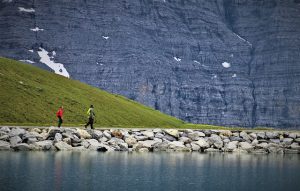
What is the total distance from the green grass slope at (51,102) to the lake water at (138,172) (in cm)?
1678

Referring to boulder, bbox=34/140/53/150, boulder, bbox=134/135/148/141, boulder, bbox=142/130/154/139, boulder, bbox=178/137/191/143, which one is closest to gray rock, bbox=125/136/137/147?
boulder, bbox=134/135/148/141

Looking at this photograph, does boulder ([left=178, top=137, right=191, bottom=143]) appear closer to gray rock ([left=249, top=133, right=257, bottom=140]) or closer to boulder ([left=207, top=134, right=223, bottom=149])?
boulder ([left=207, top=134, right=223, bottom=149])

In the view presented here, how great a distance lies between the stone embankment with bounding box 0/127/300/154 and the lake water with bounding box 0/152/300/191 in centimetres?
363

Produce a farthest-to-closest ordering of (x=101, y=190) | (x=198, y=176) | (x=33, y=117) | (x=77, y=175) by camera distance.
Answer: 1. (x=33, y=117)
2. (x=198, y=176)
3. (x=77, y=175)
4. (x=101, y=190)

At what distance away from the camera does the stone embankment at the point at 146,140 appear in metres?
56.2

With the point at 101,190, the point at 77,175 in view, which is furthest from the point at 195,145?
the point at 101,190

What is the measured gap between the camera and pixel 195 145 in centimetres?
6550

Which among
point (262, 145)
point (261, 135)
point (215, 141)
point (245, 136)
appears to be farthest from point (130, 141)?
point (261, 135)

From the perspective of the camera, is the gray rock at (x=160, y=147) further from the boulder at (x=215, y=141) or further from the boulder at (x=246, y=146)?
the boulder at (x=246, y=146)

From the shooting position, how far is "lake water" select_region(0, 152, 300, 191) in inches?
1431

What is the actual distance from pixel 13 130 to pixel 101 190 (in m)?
24.4

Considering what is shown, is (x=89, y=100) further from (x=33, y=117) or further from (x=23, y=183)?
(x=23, y=183)

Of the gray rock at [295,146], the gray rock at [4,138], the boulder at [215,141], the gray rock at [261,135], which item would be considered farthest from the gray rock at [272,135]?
the gray rock at [4,138]

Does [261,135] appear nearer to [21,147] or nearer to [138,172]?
[21,147]
